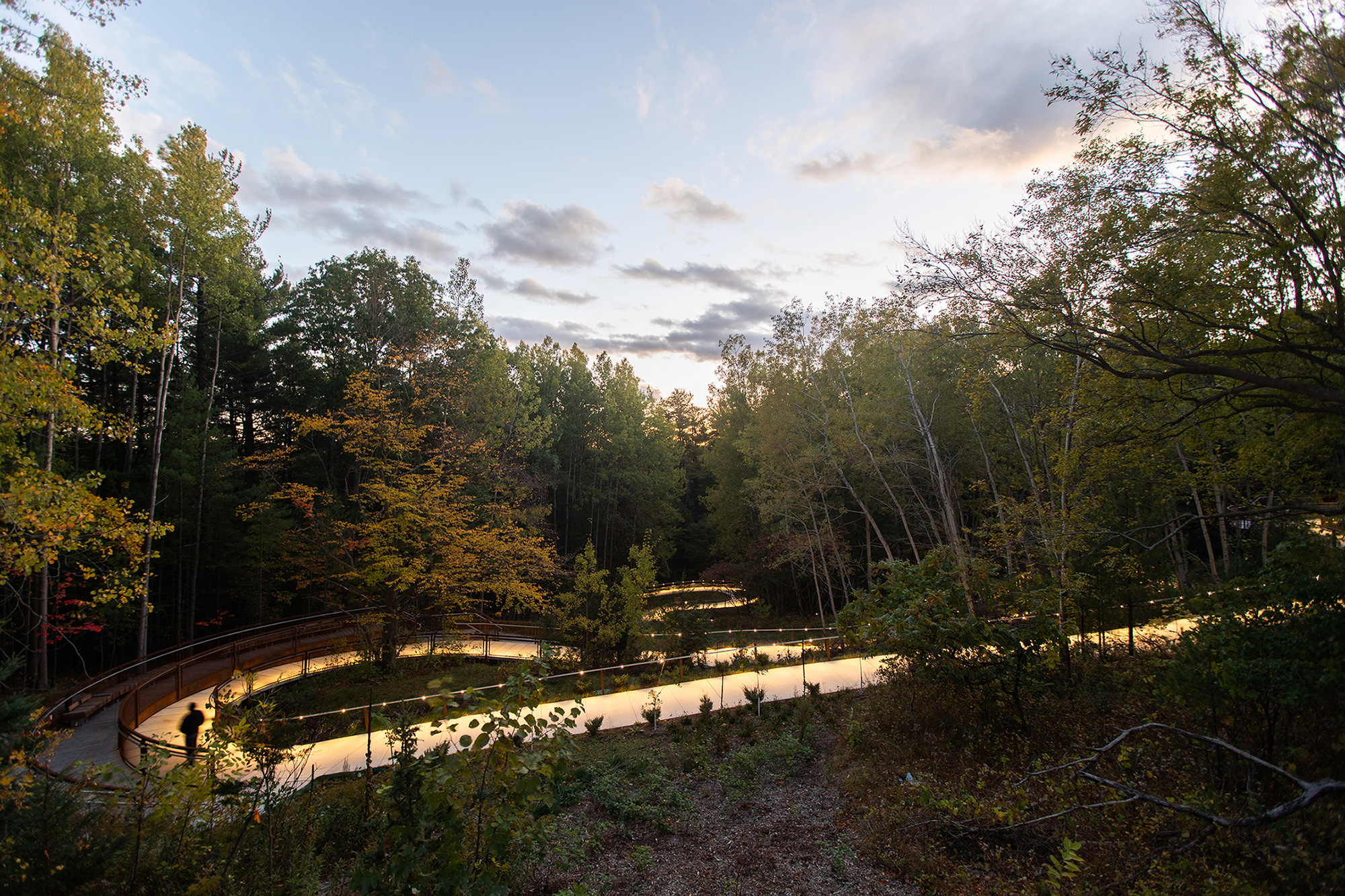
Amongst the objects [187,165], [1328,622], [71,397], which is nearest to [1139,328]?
[1328,622]

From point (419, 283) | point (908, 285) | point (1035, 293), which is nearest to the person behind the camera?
point (1035, 293)

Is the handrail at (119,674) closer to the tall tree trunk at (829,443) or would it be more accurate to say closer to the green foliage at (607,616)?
the green foliage at (607,616)

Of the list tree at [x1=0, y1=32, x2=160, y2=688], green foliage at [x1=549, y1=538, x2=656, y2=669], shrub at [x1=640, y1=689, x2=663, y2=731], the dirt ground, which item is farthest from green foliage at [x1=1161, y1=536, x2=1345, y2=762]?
tree at [x1=0, y1=32, x2=160, y2=688]

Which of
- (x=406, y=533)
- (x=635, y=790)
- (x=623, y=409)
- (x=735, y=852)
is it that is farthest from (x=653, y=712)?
(x=623, y=409)

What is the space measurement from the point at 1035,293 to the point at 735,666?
32.2 ft

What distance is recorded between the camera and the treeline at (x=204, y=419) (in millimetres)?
7781

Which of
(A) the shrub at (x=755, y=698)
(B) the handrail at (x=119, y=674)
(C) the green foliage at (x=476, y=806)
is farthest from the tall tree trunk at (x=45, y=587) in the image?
(A) the shrub at (x=755, y=698)

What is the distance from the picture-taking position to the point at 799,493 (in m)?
22.1

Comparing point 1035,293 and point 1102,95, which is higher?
point 1102,95

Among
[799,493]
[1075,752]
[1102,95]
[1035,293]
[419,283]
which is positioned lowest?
[1075,752]

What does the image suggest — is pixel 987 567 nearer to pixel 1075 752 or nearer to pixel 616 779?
pixel 1075 752

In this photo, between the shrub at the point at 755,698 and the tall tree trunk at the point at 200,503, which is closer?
the shrub at the point at 755,698

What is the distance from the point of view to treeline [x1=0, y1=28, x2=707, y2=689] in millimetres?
7781

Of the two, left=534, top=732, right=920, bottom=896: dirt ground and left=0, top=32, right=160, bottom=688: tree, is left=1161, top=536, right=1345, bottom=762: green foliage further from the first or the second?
left=0, top=32, right=160, bottom=688: tree
